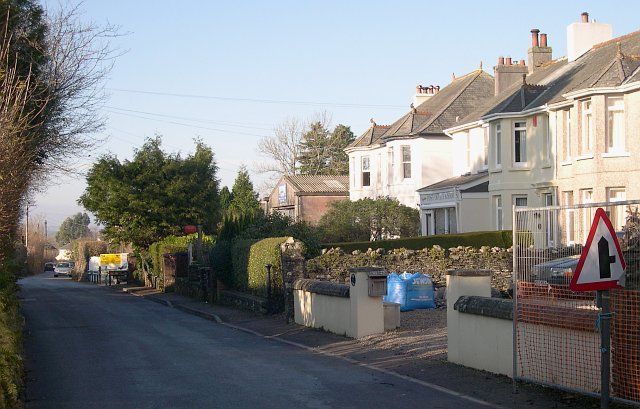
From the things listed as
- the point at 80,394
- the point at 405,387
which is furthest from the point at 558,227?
the point at 80,394

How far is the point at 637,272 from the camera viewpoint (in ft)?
29.4

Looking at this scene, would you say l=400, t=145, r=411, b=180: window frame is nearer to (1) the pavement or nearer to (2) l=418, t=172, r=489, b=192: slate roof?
(2) l=418, t=172, r=489, b=192: slate roof

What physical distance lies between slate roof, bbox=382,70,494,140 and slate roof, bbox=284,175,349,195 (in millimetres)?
12170

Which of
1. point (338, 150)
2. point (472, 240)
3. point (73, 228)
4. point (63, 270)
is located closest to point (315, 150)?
point (338, 150)

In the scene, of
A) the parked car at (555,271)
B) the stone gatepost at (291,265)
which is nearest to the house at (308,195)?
the stone gatepost at (291,265)

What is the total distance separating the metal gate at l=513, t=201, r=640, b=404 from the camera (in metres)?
9.02

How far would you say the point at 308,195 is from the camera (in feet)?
195

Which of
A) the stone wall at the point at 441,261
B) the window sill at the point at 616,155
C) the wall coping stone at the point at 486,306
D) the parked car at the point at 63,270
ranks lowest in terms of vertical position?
the parked car at the point at 63,270

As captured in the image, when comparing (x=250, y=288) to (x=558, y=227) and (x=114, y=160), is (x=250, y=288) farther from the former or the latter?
(x=114, y=160)

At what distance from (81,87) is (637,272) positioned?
560 inches

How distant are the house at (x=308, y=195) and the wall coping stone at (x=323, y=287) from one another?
3704 centimetres

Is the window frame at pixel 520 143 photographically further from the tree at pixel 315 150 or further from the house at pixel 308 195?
the tree at pixel 315 150

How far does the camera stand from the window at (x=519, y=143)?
3544 centimetres

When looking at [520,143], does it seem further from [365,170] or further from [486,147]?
[365,170]
